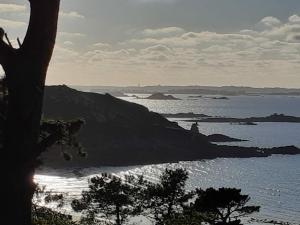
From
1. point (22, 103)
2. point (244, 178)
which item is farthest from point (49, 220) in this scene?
point (244, 178)

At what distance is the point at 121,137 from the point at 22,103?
169 metres

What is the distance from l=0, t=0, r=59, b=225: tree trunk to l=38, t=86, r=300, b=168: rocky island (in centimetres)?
15163

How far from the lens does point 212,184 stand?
140 meters

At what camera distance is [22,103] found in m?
9.14

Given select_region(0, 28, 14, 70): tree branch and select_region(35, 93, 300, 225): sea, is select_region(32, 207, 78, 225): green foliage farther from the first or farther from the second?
select_region(35, 93, 300, 225): sea

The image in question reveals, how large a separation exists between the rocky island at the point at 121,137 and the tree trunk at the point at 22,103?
15163 centimetres

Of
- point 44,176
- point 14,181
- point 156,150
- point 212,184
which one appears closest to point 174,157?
point 156,150

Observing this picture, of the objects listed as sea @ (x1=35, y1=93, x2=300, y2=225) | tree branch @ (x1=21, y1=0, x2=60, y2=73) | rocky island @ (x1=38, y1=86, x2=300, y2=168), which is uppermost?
tree branch @ (x1=21, y1=0, x2=60, y2=73)

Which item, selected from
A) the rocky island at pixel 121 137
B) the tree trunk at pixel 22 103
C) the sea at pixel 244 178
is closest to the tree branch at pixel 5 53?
the tree trunk at pixel 22 103

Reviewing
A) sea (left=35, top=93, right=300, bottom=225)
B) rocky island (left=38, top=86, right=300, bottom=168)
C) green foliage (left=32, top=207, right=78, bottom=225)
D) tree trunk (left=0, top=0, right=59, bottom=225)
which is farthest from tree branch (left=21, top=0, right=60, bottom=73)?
rocky island (left=38, top=86, right=300, bottom=168)

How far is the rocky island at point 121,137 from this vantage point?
6639 inches

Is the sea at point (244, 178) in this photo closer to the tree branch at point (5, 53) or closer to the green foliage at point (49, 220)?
the green foliage at point (49, 220)

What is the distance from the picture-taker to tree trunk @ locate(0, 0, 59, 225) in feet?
29.8

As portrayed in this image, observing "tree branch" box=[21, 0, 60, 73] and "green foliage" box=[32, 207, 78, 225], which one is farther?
"green foliage" box=[32, 207, 78, 225]
